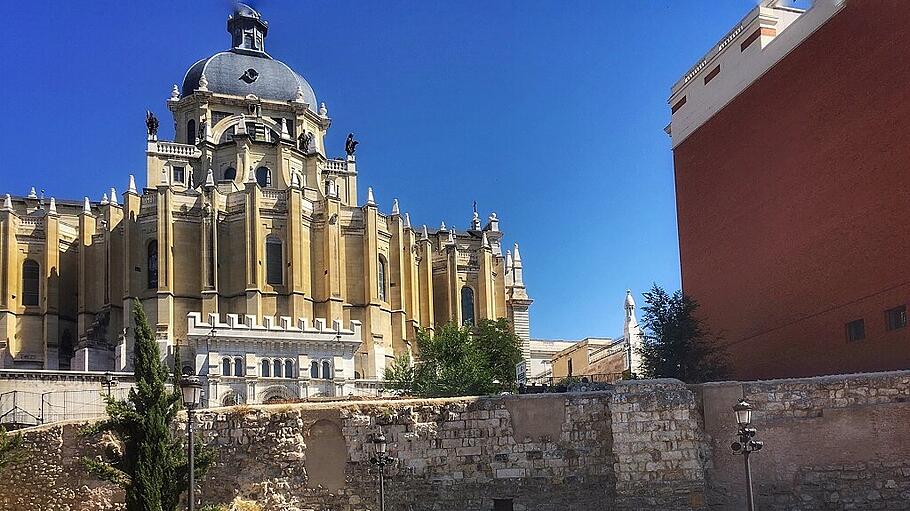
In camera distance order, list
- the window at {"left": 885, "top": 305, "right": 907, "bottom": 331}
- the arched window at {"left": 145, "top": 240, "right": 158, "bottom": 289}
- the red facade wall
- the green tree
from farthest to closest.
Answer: the arched window at {"left": 145, "top": 240, "right": 158, "bottom": 289}
the red facade wall
the window at {"left": 885, "top": 305, "right": 907, "bottom": 331}
the green tree

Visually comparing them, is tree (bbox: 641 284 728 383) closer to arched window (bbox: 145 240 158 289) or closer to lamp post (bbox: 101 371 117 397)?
lamp post (bbox: 101 371 117 397)

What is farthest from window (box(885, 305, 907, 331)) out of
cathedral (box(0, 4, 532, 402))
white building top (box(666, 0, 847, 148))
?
cathedral (box(0, 4, 532, 402))

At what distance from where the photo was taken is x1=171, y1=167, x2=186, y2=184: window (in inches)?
2630

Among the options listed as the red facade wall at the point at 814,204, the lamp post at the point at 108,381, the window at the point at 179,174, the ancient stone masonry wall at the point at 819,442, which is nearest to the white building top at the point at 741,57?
the red facade wall at the point at 814,204

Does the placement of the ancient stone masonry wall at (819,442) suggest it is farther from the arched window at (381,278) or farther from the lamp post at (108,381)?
the arched window at (381,278)

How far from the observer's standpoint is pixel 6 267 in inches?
2306

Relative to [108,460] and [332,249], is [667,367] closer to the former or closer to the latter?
[108,460]

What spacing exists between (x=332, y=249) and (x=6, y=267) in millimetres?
16783

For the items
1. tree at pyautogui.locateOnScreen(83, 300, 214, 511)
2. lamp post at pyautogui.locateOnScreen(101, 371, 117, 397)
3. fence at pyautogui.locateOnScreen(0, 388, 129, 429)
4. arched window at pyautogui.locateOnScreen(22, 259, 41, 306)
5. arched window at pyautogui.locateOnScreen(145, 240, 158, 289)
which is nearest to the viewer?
tree at pyautogui.locateOnScreen(83, 300, 214, 511)

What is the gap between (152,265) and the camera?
58750 millimetres

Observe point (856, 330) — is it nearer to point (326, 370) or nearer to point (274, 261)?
point (326, 370)

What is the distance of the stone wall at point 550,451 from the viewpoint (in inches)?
934

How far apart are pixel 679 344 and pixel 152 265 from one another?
107 feet

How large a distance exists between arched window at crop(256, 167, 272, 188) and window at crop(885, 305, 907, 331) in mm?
42708
